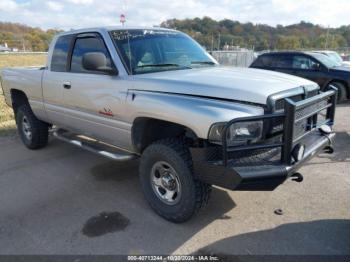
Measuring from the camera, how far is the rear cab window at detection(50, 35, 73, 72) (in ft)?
14.9

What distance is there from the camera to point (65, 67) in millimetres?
4504

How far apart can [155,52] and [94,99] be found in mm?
929

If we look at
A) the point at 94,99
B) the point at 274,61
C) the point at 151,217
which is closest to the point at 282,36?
the point at 274,61

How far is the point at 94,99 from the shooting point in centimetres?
389

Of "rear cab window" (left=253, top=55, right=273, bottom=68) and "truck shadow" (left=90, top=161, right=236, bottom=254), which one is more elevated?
"rear cab window" (left=253, top=55, right=273, bottom=68)

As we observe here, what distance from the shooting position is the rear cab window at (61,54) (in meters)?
4.53

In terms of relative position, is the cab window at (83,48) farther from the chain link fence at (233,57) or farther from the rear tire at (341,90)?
the chain link fence at (233,57)

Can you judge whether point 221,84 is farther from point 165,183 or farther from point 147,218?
point 147,218

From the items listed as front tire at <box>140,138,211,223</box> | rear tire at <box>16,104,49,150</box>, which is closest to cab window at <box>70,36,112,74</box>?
front tire at <box>140,138,211,223</box>

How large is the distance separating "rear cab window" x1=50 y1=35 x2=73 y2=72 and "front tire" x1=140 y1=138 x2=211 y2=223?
2081 mm

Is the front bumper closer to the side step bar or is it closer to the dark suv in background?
the side step bar

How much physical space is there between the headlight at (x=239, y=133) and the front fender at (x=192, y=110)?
0.21 feet

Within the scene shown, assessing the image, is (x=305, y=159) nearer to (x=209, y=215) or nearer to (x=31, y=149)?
(x=209, y=215)

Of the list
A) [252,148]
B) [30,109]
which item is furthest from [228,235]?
[30,109]
